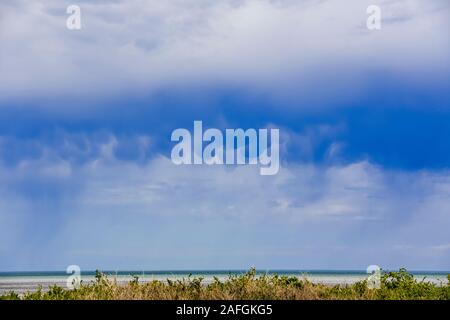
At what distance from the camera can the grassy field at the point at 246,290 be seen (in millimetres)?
11766

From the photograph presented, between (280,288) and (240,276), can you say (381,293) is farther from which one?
(240,276)

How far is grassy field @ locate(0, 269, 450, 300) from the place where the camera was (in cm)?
1177

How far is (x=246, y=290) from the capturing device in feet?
39.8
